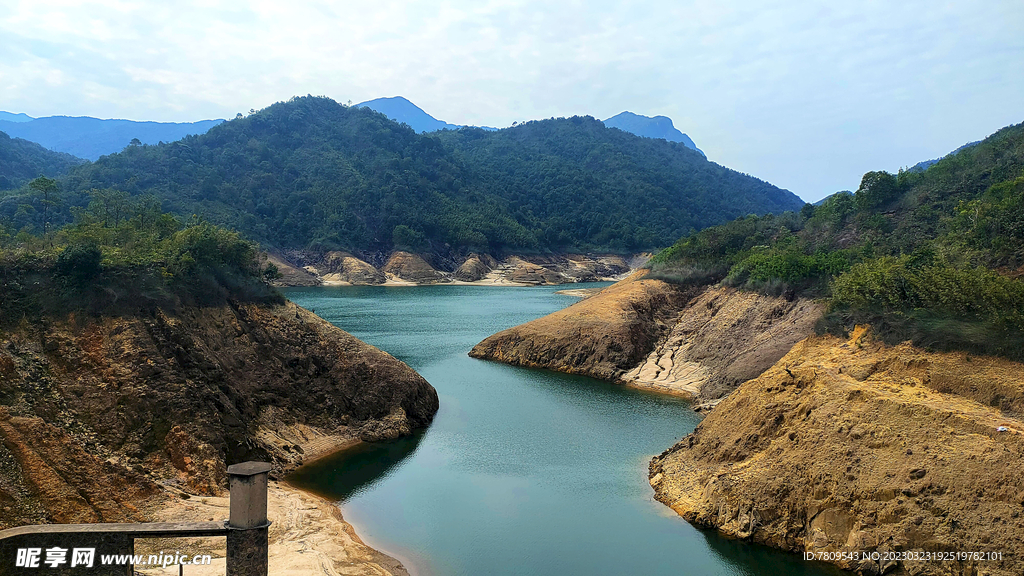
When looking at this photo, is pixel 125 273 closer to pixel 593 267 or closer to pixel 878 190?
pixel 878 190

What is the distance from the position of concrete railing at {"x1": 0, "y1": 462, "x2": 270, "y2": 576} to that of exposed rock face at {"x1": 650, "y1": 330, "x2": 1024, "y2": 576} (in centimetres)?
1128

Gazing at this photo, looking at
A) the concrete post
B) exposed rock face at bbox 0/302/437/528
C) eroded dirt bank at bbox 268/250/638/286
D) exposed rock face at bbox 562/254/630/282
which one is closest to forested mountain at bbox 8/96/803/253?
eroded dirt bank at bbox 268/250/638/286

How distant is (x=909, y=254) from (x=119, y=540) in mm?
32150

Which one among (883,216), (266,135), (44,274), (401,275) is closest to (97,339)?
(44,274)

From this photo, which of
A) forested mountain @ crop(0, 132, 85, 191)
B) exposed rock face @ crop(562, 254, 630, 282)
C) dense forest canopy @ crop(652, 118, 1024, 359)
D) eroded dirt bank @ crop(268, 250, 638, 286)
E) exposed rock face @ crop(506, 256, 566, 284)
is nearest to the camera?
dense forest canopy @ crop(652, 118, 1024, 359)

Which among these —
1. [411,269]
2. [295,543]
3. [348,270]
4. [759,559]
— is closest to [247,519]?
[295,543]

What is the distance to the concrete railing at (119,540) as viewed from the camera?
26.9ft

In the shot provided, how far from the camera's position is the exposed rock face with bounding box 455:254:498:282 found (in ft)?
343

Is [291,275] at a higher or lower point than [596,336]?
higher

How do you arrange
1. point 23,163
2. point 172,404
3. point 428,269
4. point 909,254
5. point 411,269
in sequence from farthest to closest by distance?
point 428,269 < point 411,269 < point 23,163 < point 909,254 < point 172,404

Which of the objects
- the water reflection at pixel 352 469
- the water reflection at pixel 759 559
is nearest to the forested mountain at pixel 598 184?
the water reflection at pixel 352 469

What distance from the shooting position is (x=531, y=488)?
19.2 meters

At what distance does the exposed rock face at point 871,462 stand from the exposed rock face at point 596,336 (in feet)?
53.8

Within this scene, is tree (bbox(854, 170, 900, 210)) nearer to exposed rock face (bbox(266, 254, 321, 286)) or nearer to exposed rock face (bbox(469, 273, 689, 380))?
exposed rock face (bbox(469, 273, 689, 380))
